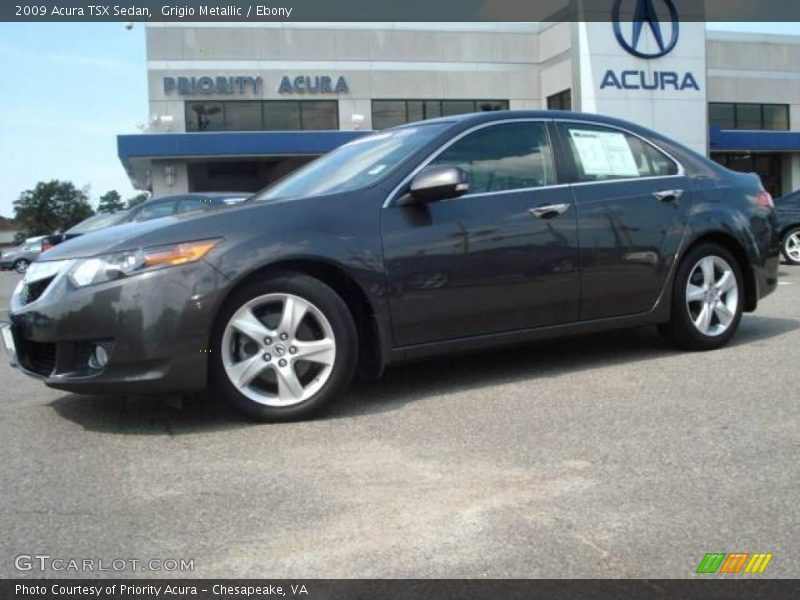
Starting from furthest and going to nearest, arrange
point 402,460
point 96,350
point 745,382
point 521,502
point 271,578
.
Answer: point 745,382, point 96,350, point 402,460, point 521,502, point 271,578

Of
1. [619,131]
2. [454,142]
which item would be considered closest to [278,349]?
[454,142]

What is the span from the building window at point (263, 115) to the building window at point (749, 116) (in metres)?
16.5

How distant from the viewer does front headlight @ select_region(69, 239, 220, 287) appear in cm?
391

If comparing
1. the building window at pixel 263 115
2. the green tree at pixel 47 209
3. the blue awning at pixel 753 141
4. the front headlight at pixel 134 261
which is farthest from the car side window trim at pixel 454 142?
the green tree at pixel 47 209

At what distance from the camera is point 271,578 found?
2545 mm

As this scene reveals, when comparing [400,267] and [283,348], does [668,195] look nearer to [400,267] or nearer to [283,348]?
[400,267]

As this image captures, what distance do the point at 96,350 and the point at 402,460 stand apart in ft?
5.21

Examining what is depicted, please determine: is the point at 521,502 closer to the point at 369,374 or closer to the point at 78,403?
the point at 369,374

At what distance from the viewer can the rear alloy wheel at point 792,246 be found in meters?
14.1

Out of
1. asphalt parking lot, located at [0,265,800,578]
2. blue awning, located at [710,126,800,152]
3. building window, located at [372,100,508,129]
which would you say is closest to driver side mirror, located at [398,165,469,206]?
asphalt parking lot, located at [0,265,800,578]

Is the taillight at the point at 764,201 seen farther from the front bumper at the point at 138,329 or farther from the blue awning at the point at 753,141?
the blue awning at the point at 753,141

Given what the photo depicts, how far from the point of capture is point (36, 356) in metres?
4.19

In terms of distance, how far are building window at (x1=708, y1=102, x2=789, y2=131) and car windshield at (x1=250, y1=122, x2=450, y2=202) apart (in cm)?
3330

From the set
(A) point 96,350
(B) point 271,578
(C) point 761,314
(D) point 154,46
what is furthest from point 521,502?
(D) point 154,46
